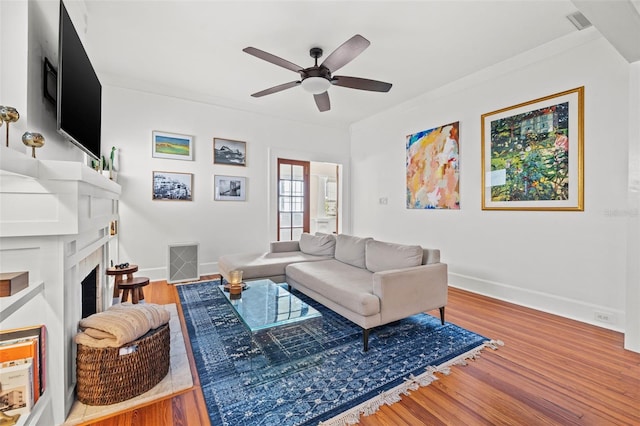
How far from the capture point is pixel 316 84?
2842 mm

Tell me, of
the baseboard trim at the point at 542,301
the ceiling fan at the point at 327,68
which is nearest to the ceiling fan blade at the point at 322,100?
the ceiling fan at the point at 327,68

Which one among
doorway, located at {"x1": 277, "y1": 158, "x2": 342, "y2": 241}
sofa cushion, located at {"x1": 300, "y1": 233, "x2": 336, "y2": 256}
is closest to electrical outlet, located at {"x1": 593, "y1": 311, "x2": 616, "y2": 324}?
sofa cushion, located at {"x1": 300, "y1": 233, "x2": 336, "y2": 256}

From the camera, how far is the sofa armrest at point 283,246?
4336 mm

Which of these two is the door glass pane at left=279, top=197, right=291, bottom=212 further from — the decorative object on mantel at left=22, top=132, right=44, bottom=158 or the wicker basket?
→ the decorative object on mantel at left=22, top=132, right=44, bottom=158

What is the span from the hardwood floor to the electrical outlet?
135 mm

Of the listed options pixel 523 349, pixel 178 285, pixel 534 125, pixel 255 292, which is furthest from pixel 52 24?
pixel 534 125

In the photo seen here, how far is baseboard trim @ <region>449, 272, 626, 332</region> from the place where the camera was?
8.82 ft

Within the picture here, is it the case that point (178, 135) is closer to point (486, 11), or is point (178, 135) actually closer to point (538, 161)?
point (486, 11)

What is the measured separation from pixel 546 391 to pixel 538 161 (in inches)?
95.2

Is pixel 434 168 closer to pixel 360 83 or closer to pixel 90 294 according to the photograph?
pixel 360 83

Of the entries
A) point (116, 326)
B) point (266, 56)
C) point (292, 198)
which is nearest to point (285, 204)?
point (292, 198)

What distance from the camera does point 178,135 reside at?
4469 millimetres

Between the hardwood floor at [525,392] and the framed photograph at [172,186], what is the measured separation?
10.7ft

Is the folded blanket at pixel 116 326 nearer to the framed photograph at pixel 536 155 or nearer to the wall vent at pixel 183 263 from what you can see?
the wall vent at pixel 183 263
